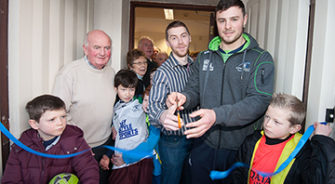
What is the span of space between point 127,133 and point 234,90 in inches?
47.1

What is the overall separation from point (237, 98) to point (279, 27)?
94 cm

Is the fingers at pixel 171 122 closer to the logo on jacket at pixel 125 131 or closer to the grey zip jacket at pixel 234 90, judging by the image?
the grey zip jacket at pixel 234 90

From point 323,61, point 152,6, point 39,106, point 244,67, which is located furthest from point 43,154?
point 152,6

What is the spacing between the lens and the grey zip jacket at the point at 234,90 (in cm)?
143

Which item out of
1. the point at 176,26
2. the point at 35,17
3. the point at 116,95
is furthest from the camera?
the point at 116,95

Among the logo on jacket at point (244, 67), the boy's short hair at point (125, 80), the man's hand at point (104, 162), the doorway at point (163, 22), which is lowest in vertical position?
the man's hand at point (104, 162)

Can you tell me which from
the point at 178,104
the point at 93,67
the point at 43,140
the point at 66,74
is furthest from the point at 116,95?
the point at 178,104

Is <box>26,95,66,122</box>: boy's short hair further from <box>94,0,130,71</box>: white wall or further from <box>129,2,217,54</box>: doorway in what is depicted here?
<box>129,2,217,54</box>: doorway

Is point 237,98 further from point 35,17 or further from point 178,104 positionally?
point 35,17

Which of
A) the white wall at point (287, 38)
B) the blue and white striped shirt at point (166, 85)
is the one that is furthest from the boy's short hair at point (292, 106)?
the blue and white striped shirt at point (166, 85)

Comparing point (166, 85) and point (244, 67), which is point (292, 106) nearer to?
point (244, 67)

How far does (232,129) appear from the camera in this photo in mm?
1643

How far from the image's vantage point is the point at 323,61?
152 cm

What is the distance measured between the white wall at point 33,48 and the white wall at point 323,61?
2100mm
